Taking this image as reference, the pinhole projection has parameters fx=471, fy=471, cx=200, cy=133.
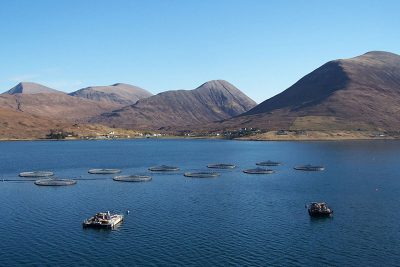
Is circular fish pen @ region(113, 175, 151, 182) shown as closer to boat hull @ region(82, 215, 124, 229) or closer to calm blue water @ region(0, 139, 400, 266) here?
calm blue water @ region(0, 139, 400, 266)

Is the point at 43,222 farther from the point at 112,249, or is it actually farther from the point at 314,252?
the point at 314,252

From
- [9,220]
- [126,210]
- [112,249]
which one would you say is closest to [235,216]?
[126,210]

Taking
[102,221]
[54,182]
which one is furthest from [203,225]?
[54,182]

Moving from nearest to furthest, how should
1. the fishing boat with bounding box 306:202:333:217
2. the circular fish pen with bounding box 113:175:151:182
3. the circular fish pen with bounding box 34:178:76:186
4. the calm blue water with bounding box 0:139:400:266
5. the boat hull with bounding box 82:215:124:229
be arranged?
the calm blue water with bounding box 0:139:400:266
the boat hull with bounding box 82:215:124:229
the fishing boat with bounding box 306:202:333:217
the circular fish pen with bounding box 34:178:76:186
the circular fish pen with bounding box 113:175:151:182

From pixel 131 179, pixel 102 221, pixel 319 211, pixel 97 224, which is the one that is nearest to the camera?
pixel 97 224

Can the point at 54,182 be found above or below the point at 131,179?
above

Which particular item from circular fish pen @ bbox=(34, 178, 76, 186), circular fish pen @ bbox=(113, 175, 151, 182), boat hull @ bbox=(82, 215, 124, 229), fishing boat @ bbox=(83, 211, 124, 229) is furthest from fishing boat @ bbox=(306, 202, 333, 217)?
circular fish pen @ bbox=(34, 178, 76, 186)

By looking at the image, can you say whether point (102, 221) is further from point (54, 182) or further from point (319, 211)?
point (54, 182)

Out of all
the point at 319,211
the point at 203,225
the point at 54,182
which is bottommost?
the point at 203,225

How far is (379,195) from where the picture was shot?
468 ft

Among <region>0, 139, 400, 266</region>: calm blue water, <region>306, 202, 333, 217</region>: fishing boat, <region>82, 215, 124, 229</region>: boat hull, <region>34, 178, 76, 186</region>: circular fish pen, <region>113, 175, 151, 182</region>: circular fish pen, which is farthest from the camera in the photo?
<region>113, 175, 151, 182</region>: circular fish pen

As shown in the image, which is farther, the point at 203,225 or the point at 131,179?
the point at 131,179

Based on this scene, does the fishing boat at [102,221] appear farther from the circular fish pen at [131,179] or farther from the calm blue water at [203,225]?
the circular fish pen at [131,179]

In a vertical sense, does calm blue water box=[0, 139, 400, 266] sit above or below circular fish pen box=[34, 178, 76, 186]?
below
